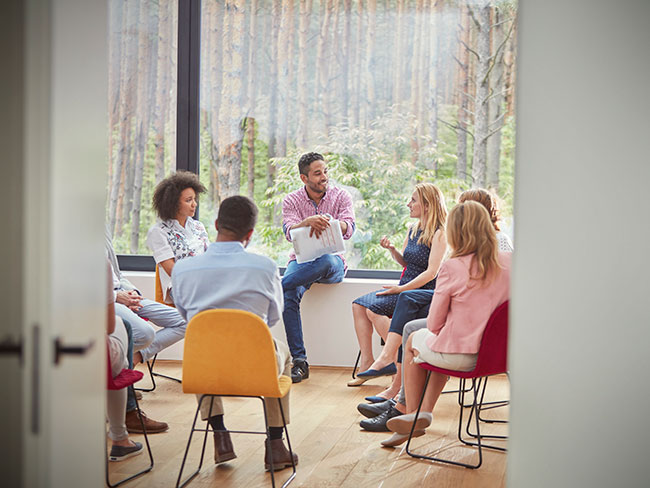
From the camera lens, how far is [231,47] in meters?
5.70

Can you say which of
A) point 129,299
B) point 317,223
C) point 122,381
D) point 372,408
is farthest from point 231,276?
point 317,223

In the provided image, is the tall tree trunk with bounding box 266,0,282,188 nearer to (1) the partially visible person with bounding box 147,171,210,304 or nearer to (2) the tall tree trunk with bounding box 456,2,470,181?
(1) the partially visible person with bounding box 147,171,210,304

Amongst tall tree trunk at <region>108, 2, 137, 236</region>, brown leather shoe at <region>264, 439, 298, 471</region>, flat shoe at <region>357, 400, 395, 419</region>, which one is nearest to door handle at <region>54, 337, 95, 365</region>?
brown leather shoe at <region>264, 439, 298, 471</region>

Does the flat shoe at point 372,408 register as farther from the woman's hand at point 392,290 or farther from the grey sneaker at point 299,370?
the grey sneaker at point 299,370

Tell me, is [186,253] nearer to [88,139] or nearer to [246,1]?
[246,1]

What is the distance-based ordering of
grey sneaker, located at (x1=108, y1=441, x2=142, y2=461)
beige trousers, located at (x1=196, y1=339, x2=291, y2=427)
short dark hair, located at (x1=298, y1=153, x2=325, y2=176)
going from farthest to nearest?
short dark hair, located at (x1=298, y1=153, x2=325, y2=176) < grey sneaker, located at (x1=108, y1=441, x2=142, y2=461) < beige trousers, located at (x1=196, y1=339, x2=291, y2=427)

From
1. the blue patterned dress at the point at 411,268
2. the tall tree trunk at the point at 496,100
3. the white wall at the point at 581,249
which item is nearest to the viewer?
the white wall at the point at 581,249

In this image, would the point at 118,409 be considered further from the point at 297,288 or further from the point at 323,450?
the point at 297,288

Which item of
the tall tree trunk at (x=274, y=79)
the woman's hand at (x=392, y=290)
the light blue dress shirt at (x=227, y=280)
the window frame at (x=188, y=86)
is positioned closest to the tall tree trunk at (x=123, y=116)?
the window frame at (x=188, y=86)

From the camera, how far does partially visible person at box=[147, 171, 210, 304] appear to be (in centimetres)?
447

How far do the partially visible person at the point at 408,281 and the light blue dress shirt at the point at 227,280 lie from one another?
151 cm

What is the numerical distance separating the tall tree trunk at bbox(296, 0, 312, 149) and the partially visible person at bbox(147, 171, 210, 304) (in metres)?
1.29

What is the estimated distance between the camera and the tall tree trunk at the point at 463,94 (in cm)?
539

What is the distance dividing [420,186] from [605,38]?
2.50m
